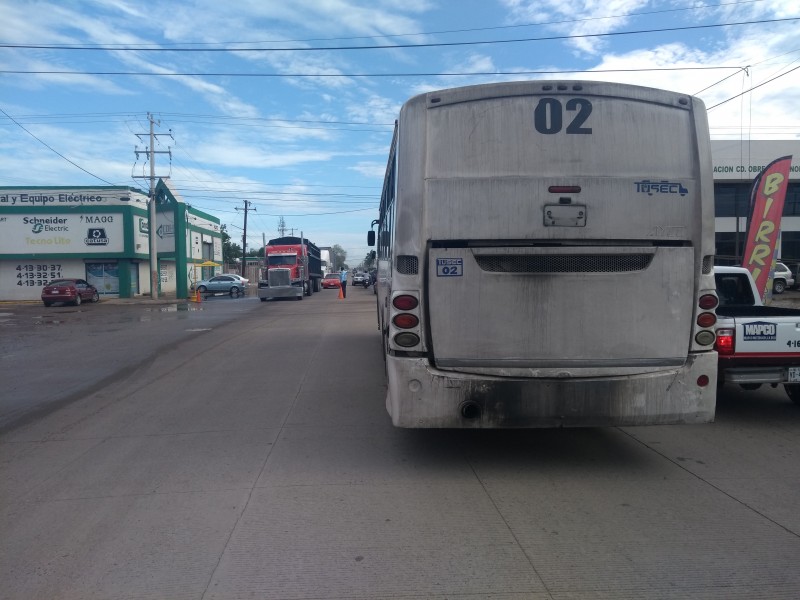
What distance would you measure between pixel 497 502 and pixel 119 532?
2.78 metres

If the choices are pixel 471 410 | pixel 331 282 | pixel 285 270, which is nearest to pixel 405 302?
pixel 471 410

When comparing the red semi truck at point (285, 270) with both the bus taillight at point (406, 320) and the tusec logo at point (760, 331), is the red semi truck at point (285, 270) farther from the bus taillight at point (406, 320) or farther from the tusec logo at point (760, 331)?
the bus taillight at point (406, 320)

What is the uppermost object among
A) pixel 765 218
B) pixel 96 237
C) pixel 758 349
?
pixel 96 237

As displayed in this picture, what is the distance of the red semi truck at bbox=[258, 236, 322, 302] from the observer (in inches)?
1503

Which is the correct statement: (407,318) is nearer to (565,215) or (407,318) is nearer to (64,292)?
(565,215)

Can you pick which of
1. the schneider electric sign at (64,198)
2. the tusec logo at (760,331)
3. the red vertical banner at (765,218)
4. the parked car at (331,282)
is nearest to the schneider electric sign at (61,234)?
the schneider electric sign at (64,198)

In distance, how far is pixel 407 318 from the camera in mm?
5551

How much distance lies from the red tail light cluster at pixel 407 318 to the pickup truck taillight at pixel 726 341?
3844 mm

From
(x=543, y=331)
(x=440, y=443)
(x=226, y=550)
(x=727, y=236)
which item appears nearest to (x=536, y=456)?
(x=440, y=443)

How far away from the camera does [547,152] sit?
18.1ft

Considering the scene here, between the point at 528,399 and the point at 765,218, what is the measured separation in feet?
41.5

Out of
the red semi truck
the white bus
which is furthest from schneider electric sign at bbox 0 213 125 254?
the white bus

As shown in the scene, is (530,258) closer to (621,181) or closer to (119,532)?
(621,181)

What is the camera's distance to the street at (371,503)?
392cm
